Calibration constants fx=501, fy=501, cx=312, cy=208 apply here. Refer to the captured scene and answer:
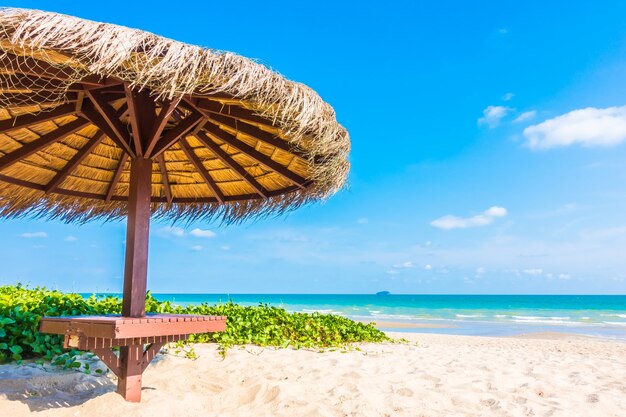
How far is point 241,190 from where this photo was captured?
499 centimetres

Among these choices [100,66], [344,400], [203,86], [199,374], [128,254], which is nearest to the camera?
[100,66]

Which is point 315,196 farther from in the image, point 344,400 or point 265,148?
point 344,400

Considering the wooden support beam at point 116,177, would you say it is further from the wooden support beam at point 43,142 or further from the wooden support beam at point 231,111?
the wooden support beam at point 231,111

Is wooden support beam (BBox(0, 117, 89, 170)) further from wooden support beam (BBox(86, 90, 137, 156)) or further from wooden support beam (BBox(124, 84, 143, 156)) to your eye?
wooden support beam (BBox(124, 84, 143, 156))

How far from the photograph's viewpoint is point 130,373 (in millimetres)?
3318

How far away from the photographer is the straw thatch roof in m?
2.50

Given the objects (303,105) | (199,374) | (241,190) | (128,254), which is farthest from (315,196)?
(199,374)

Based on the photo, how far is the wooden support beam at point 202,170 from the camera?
14.0 feet

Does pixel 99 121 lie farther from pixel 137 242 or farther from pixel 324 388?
pixel 324 388

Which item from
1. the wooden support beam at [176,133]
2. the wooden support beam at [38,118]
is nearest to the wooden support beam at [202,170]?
the wooden support beam at [176,133]

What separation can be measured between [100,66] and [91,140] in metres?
1.98

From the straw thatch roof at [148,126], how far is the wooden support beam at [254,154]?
0.04ft

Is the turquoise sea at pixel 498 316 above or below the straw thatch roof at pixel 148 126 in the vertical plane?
below

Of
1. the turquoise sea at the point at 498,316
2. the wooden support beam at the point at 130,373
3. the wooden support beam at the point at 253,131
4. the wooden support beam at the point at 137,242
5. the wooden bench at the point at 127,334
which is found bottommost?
the turquoise sea at the point at 498,316
